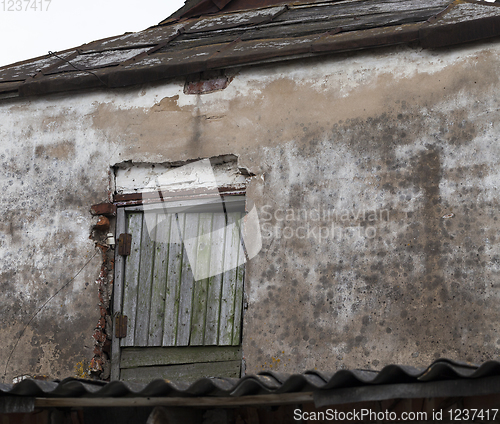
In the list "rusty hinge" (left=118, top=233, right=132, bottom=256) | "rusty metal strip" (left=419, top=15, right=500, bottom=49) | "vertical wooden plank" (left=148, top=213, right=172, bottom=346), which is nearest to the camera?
"rusty metal strip" (left=419, top=15, right=500, bottom=49)

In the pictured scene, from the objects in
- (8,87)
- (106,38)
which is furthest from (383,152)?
(106,38)

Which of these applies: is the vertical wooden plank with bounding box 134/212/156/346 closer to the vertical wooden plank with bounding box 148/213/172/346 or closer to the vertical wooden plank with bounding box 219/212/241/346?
the vertical wooden plank with bounding box 148/213/172/346

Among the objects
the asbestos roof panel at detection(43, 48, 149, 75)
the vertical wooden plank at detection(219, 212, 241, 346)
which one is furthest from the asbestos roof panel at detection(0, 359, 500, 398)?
the asbestos roof panel at detection(43, 48, 149, 75)

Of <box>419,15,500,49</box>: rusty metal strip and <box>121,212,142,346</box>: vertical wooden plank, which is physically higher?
<box>419,15,500,49</box>: rusty metal strip

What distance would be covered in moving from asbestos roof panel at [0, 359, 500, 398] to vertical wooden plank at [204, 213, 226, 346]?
77.9 inches

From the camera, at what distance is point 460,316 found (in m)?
5.22

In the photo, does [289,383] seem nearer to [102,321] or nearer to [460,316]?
[460,316]

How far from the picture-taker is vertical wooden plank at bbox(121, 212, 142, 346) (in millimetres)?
6344

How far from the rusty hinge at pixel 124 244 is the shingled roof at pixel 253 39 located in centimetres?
158

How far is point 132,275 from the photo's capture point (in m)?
6.49

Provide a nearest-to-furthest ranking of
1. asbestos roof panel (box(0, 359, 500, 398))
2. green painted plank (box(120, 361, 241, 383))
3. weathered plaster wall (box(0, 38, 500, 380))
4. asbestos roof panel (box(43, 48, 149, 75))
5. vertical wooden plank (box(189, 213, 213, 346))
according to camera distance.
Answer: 1. asbestos roof panel (box(0, 359, 500, 398))
2. weathered plaster wall (box(0, 38, 500, 380))
3. green painted plank (box(120, 361, 241, 383))
4. vertical wooden plank (box(189, 213, 213, 346))
5. asbestos roof panel (box(43, 48, 149, 75))

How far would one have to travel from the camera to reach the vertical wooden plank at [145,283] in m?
6.30

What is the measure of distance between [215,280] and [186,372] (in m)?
0.90

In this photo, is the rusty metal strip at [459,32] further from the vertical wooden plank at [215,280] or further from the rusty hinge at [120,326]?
the rusty hinge at [120,326]
